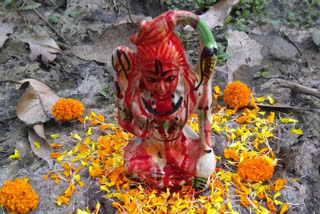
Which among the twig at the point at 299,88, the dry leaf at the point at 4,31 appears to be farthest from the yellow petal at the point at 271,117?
the dry leaf at the point at 4,31

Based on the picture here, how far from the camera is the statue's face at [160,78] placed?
4.53ft

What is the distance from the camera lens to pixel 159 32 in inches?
51.6

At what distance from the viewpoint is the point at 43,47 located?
267 cm

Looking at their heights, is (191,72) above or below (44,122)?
above

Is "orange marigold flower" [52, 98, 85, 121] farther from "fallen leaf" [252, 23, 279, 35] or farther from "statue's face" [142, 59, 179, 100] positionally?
"fallen leaf" [252, 23, 279, 35]

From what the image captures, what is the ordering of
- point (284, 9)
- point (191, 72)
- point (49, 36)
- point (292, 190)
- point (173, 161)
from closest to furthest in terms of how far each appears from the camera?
1. point (191, 72)
2. point (173, 161)
3. point (292, 190)
4. point (49, 36)
5. point (284, 9)

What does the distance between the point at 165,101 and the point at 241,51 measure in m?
1.40

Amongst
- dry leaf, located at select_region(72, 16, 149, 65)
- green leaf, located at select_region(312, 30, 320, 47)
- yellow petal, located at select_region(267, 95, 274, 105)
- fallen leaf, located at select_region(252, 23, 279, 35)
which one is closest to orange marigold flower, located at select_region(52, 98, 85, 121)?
dry leaf, located at select_region(72, 16, 149, 65)

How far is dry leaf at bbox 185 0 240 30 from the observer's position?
2844mm

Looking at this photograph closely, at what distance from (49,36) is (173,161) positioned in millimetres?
1646

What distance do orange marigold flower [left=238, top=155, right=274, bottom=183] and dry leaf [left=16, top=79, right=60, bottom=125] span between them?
1159mm

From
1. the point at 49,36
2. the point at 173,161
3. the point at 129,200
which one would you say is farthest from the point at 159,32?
the point at 49,36

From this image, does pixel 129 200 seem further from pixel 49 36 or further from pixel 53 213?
pixel 49 36

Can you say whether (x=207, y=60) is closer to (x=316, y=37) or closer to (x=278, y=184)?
(x=278, y=184)
